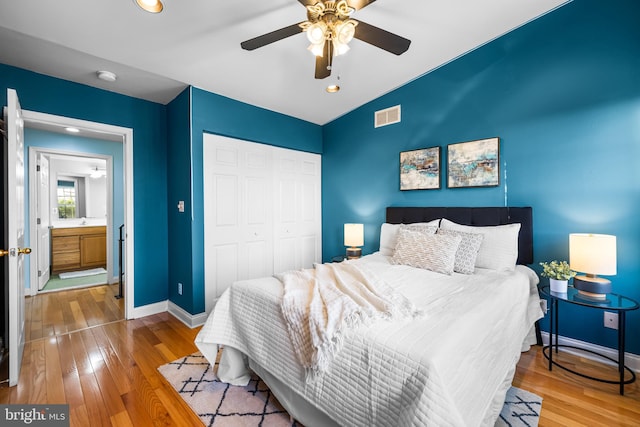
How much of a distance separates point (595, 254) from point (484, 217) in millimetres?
925

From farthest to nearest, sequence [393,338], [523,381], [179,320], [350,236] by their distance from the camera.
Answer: [350,236] < [179,320] < [523,381] < [393,338]

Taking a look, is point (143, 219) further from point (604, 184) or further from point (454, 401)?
point (604, 184)

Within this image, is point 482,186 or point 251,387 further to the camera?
point 482,186

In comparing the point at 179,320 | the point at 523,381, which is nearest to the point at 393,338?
the point at 523,381

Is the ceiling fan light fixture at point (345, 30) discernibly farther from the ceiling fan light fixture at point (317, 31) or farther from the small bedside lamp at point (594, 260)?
the small bedside lamp at point (594, 260)

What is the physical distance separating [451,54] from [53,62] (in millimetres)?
3787

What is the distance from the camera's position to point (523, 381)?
6.75 ft

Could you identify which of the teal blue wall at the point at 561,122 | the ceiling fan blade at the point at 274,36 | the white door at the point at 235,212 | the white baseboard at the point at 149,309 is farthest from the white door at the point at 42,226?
the teal blue wall at the point at 561,122

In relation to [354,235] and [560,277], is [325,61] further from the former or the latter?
[560,277]

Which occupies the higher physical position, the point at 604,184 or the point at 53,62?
the point at 53,62

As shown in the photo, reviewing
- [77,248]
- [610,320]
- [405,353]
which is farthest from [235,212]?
[77,248]

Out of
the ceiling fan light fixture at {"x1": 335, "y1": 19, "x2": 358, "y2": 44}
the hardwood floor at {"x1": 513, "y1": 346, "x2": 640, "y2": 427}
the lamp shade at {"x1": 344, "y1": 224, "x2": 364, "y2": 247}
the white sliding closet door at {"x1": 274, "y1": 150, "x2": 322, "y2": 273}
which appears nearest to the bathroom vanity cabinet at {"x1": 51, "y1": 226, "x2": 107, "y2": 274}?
the white sliding closet door at {"x1": 274, "y1": 150, "x2": 322, "y2": 273}

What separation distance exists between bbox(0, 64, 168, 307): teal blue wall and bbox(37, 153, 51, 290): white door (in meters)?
1.69

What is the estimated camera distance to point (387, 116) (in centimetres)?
368
